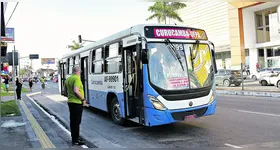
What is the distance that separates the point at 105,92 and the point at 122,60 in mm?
1854

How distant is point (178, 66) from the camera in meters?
7.09

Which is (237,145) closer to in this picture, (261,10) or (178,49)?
(178,49)

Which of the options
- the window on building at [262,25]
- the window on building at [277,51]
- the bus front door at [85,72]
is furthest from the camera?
the window on building at [262,25]

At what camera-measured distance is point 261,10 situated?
38.2 metres

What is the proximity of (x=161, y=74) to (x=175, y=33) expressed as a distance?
4.23ft

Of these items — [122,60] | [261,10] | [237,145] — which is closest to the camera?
[237,145]

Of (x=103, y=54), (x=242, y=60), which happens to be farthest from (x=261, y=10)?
(x=103, y=54)

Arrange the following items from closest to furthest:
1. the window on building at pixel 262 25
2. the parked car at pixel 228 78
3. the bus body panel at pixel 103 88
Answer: the bus body panel at pixel 103 88 → the parked car at pixel 228 78 → the window on building at pixel 262 25

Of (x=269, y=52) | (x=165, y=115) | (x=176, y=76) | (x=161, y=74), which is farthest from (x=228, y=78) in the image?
(x=165, y=115)

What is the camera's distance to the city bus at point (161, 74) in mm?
6773

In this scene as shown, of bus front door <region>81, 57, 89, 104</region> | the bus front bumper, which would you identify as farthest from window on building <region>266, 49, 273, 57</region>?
the bus front bumper

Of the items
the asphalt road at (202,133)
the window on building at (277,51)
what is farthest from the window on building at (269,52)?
the asphalt road at (202,133)

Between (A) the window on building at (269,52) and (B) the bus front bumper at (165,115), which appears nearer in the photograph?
(B) the bus front bumper at (165,115)

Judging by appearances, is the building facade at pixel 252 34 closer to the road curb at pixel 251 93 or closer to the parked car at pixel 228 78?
the parked car at pixel 228 78
